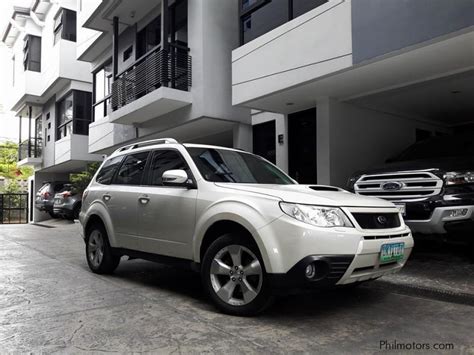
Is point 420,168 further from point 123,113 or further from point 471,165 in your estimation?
point 123,113

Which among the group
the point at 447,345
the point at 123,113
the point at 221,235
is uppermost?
the point at 123,113

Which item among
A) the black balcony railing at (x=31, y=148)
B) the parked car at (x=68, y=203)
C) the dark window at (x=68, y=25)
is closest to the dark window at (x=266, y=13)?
the parked car at (x=68, y=203)

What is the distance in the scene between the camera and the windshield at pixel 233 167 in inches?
195

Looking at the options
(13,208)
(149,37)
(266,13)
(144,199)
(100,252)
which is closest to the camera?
(144,199)

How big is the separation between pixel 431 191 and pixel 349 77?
8.19ft

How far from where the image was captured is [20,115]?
29.2 metres

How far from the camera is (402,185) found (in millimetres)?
6109

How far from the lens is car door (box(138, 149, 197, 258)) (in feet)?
15.7

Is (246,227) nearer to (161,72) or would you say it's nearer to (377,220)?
(377,220)

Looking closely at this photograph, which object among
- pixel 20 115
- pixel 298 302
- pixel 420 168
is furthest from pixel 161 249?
pixel 20 115

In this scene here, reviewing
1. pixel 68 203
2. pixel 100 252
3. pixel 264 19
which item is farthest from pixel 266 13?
pixel 68 203

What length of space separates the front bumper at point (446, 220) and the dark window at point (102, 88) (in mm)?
14023

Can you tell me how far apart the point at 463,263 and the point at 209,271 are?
13.0 feet

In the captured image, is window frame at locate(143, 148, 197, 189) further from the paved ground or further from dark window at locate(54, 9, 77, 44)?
dark window at locate(54, 9, 77, 44)
